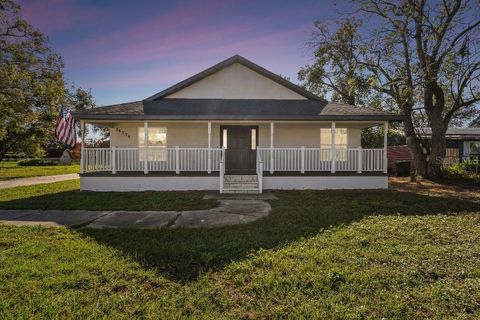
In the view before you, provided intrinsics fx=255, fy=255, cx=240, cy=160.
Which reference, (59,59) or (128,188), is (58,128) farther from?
(59,59)

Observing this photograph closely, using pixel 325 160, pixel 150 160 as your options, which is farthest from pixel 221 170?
pixel 325 160

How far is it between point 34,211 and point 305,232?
7.07 metres

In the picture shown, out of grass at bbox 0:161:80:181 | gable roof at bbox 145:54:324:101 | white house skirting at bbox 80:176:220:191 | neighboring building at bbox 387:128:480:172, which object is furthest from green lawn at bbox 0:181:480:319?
neighboring building at bbox 387:128:480:172

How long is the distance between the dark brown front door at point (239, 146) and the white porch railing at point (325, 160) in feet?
2.45

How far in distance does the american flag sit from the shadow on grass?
7.72 m

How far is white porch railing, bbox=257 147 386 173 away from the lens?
11.2m

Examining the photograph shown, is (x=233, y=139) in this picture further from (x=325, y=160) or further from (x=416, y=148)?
(x=416, y=148)

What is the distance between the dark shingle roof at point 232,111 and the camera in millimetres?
10555

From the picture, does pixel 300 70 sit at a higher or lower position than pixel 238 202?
higher

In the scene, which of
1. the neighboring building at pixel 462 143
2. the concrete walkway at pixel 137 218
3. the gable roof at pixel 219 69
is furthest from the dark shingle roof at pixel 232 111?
the neighboring building at pixel 462 143

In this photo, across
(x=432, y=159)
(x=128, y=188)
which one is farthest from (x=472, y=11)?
(x=128, y=188)

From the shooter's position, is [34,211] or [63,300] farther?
[34,211]

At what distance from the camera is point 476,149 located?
2347 centimetres

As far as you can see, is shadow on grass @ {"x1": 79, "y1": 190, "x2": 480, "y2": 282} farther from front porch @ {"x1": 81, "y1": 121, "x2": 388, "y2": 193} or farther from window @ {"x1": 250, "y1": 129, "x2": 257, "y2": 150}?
A: window @ {"x1": 250, "y1": 129, "x2": 257, "y2": 150}
